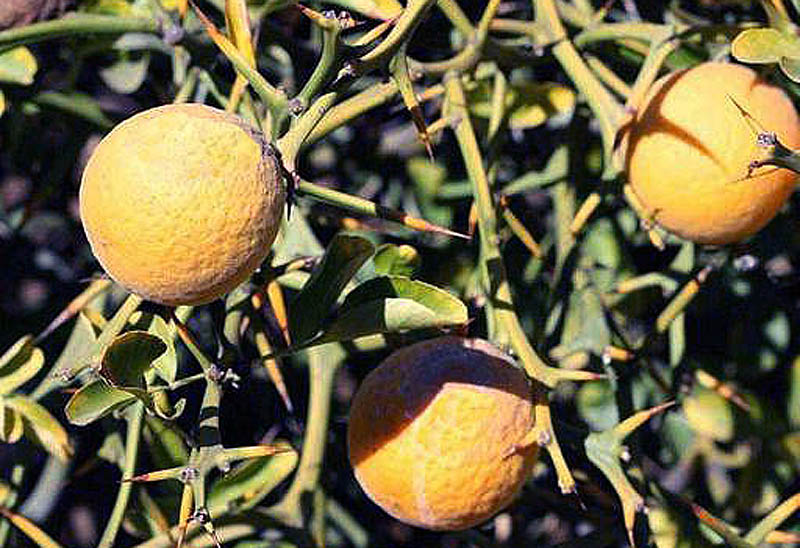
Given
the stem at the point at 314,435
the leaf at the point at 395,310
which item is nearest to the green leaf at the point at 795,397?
the stem at the point at 314,435

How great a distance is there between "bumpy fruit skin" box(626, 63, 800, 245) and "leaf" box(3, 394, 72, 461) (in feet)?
1.53

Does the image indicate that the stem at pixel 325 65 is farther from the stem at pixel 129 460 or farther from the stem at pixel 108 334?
the stem at pixel 129 460

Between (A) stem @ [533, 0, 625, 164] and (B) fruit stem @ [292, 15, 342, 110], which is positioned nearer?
(B) fruit stem @ [292, 15, 342, 110]

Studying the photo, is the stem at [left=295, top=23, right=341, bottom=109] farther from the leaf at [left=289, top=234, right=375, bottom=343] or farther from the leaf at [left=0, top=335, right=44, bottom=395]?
the leaf at [left=0, top=335, right=44, bottom=395]

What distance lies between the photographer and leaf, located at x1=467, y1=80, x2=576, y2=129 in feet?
3.71

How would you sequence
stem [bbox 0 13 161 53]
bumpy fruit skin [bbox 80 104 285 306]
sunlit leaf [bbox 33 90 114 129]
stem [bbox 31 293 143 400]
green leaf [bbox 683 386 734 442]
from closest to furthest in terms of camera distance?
bumpy fruit skin [bbox 80 104 285 306] → stem [bbox 31 293 143 400] → stem [bbox 0 13 161 53] → sunlit leaf [bbox 33 90 114 129] → green leaf [bbox 683 386 734 442]

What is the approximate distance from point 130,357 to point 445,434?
0.70 feet

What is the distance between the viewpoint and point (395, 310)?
0.84 meters

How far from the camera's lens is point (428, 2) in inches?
31.7

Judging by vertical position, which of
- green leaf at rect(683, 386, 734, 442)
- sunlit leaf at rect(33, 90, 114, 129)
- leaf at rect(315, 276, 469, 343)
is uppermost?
sunlit leaf at rect(33, 90, 114, 129)

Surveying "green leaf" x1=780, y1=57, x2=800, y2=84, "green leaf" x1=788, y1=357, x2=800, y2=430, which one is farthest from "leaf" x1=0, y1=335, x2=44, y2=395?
"green leaf" x1=788, y1=357, x2=800, y2=430

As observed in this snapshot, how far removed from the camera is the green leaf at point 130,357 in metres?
0.78

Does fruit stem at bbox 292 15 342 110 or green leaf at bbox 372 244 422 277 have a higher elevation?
fruit stem at bbox 292 15 342 110

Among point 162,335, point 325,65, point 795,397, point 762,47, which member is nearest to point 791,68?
point 762,47
